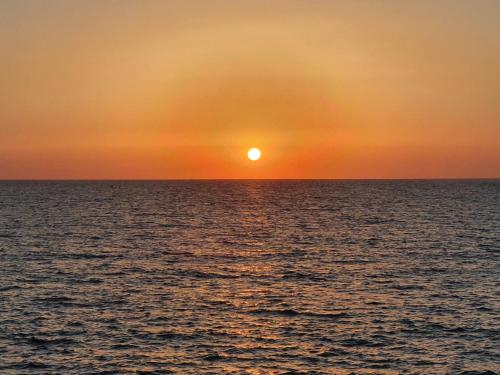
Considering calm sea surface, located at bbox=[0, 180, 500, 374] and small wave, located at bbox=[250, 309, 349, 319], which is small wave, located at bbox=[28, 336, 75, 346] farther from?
small wave, located at bbox=[250, 309, 349, 319]

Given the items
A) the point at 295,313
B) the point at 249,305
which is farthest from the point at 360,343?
the point at 249,305


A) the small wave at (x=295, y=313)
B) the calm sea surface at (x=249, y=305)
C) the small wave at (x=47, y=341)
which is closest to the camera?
the calm sea surface at (x=249, y=305)

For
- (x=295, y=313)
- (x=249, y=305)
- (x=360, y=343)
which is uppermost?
(x=249, y=305)

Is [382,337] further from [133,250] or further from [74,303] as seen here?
[133,250]

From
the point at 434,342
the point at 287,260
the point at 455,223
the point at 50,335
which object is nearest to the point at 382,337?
the point at 434,342

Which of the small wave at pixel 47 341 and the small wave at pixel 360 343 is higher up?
the small wave at pixel 47 341

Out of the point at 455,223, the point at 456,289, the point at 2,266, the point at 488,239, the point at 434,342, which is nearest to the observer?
the point at 434,342

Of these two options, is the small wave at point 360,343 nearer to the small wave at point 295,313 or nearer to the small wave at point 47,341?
the small wave at point 295,313

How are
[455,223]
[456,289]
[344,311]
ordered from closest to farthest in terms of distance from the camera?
[344,311], [456,289], [455,223]

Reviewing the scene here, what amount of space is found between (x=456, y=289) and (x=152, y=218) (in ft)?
296

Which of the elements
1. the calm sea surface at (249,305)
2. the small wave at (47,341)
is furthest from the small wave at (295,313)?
the small wave at (47,341)

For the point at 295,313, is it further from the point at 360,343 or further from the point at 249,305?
the point at 360,343

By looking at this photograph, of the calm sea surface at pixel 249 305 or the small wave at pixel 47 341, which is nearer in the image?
the calm sea surface at pixel 249 305

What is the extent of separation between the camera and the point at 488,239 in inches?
3583
